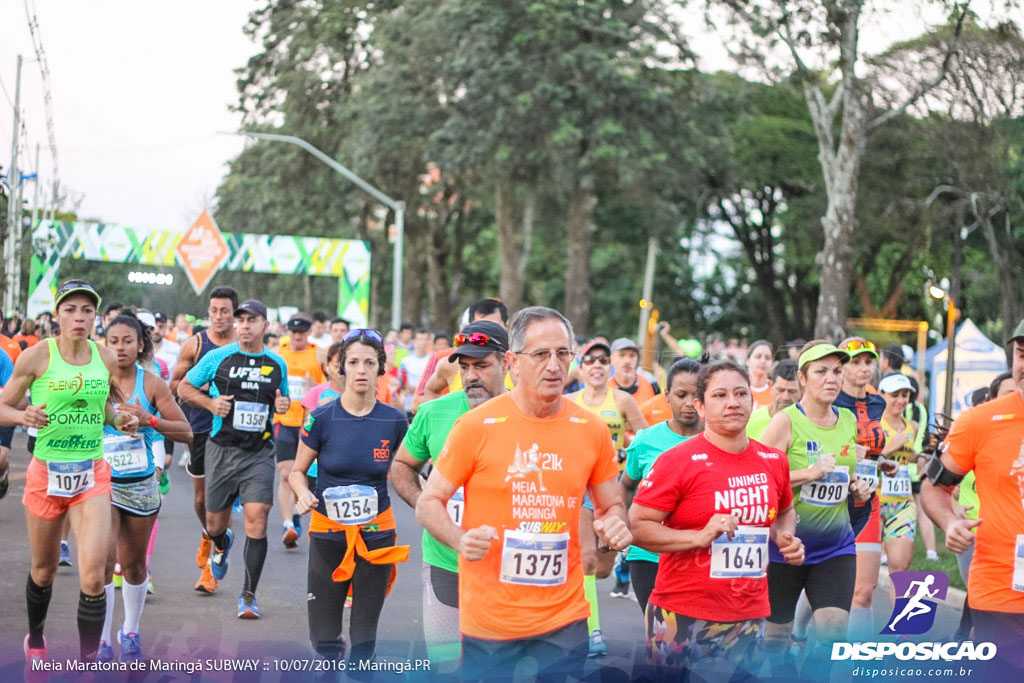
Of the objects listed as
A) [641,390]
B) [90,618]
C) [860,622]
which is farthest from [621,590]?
[90,618]

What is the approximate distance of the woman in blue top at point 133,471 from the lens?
7133 millimetres

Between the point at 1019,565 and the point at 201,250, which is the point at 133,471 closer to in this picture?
the point at 1019,565

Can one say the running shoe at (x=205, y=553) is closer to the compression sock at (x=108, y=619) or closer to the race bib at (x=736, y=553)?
the compression sock at (x=108, y=619)

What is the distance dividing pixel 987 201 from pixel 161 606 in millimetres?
27167

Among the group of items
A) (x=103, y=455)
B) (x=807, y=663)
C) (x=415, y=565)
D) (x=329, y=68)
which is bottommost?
(x=415, y=565)

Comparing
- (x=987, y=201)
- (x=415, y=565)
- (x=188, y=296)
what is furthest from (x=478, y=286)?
(x=415, y=565)

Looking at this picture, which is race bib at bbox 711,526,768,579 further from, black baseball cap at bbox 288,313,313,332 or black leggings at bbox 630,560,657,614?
black baseball cap at bbox 288,313,313,332

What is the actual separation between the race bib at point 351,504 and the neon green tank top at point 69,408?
4.20ft

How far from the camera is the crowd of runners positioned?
14.0ft

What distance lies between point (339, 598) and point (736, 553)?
219cm

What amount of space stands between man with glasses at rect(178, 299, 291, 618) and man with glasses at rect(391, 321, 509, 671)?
3.19 metres

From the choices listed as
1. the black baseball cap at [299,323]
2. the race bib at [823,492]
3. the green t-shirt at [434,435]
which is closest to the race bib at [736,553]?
the green t-shirt at [434,435]

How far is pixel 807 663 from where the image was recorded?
5.39 m

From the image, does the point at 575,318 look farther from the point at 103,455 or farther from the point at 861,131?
the point at 103,455
